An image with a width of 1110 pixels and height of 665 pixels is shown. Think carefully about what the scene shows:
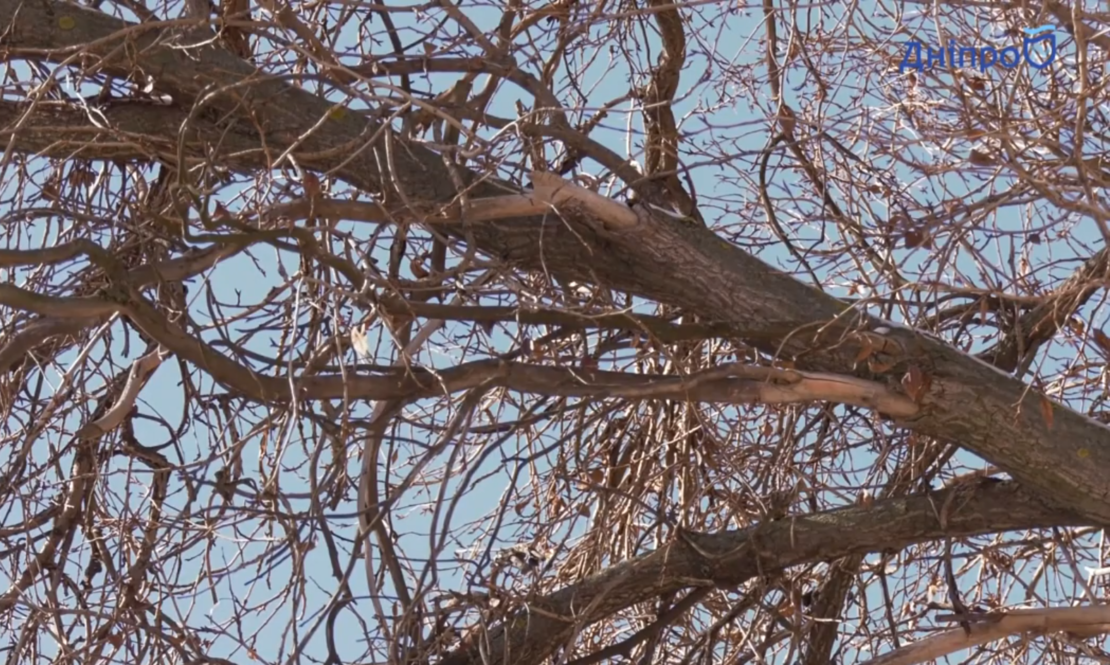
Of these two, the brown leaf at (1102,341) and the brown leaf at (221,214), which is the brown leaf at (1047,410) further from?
the brown leaf at (221,214)

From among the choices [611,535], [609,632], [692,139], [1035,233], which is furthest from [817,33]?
[609,632]

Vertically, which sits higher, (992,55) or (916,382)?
(992,55)

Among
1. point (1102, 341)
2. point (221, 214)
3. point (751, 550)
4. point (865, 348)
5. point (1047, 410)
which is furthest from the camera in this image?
point (751, 550)

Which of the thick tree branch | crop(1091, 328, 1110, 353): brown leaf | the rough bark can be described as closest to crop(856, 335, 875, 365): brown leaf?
the rough bark

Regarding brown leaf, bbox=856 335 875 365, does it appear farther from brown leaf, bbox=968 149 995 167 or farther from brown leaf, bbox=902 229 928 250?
brown leaf, bbox=968 149 995 167

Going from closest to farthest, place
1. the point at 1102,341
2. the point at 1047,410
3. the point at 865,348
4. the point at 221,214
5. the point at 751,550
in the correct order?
the point at 221,214, the point at 865,348, the point at 1047,410, the point at 1102,341, the point at 751,550

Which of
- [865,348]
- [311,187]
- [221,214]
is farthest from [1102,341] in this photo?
[221,214]

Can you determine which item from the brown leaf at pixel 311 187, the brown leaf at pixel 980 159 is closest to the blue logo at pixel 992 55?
the brown leaf at pixel 980 159

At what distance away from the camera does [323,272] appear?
4.10 m

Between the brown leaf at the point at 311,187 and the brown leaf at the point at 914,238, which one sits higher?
the brown leaf at the point at 311,187

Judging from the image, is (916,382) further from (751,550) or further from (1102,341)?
(751,550)

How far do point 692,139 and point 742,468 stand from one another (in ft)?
3.98

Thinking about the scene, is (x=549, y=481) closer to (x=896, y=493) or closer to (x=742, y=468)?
(x=742, y=468)

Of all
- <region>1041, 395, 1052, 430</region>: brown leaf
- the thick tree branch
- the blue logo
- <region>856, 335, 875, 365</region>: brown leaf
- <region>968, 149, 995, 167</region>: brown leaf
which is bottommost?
the thick tree branch
